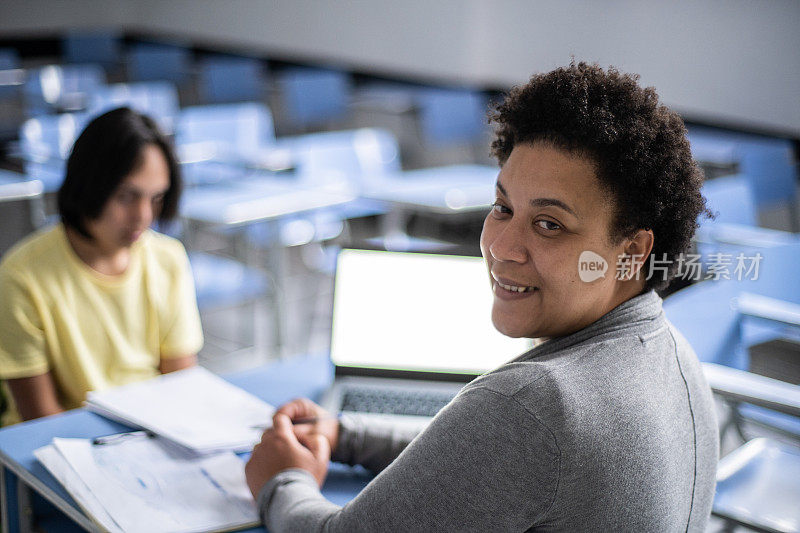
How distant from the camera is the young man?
64.3 inches

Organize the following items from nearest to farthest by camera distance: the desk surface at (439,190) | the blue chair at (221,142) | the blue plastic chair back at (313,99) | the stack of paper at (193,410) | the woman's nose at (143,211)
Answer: the stack of paper at (193,410)
the woman's nose at (143,211)
the desk surface at (439,190)
the blue chair at (221,142)
the blue plastic chair back at (313,99)

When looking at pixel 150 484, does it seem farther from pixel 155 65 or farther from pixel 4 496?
pixel 155 65

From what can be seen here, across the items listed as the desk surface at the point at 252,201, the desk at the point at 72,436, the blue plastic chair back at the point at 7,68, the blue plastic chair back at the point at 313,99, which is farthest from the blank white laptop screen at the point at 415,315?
the blue plastic chair back at the point at 7,68

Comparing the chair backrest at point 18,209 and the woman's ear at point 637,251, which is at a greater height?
the woman's ear at point 637,251

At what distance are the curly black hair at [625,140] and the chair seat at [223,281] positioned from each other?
214 centimetres

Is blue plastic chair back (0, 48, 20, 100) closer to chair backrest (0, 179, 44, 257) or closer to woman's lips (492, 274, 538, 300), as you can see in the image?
chair backrest (0, 179, 44, 257)

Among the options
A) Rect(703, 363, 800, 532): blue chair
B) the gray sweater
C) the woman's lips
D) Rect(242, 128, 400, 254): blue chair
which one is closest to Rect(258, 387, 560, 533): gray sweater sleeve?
the gray sweater

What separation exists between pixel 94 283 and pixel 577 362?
1.19 m

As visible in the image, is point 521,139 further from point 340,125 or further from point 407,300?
point 340,125

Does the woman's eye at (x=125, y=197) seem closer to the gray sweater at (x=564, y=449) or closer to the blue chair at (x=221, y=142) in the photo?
the gray sweater at (x=564, y=449)

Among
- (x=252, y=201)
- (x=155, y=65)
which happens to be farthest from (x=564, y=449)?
(x=155, y=65)

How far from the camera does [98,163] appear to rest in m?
1.71

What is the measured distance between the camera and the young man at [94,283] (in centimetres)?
163

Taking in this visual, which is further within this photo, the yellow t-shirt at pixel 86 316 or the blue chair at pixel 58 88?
the blue chair at pixel 58 88
